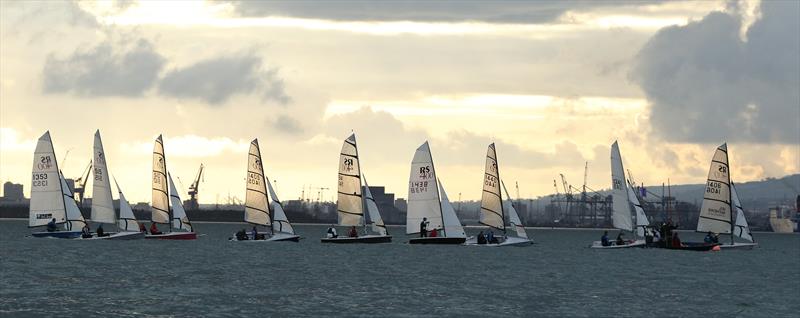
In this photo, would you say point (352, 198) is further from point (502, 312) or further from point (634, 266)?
point (502, 312)

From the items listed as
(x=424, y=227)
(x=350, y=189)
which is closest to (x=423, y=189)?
(x=424, y=227)

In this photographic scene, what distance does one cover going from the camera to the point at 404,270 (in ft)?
334

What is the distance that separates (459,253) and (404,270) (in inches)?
1104

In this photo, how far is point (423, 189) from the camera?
133750 mm

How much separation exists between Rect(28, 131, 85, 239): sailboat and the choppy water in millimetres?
6049

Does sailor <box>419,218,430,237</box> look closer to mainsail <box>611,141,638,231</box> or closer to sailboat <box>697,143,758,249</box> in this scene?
mainsail <box>611,141,638,231</box>

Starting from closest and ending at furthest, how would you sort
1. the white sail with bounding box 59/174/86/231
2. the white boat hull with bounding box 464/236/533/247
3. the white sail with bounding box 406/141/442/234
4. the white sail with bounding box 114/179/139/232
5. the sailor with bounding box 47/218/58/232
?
the white sail with bounding box 406/141/442/234 → the white boat hull with bounding box 464/236/533/247 → the sailor with bounding box 47/218/58/232 → the white sail with bounding box 59/174/86/231 → the white sail with bounding box 114/179/139/232

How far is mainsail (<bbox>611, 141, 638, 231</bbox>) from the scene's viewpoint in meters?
149

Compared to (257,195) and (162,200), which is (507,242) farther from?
(162,200)

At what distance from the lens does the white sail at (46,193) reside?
136625 mm

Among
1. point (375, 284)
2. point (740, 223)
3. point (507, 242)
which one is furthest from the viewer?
point (740, 223)

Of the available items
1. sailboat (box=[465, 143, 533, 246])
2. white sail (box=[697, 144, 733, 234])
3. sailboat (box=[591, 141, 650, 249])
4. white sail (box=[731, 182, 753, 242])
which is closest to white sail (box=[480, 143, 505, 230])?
sailboat (box=[465, 143, 533, 246])

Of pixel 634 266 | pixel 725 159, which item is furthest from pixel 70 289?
pixel 725 159

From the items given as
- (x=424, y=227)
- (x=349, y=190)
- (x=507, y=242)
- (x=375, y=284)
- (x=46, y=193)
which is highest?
(x=349, y=190)
